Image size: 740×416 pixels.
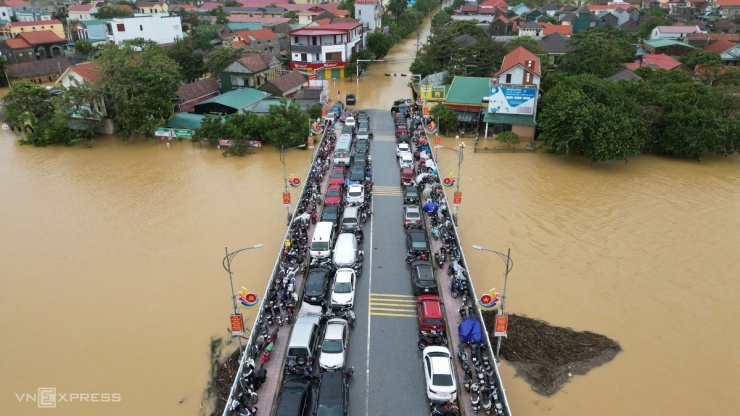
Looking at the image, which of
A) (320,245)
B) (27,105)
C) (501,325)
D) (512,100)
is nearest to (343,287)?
(320,245)

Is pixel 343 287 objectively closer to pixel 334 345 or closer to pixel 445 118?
pixel 334 345

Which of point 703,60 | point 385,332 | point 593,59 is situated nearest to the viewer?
point 385,332

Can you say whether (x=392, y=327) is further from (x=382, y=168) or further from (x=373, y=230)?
(x=382, y=168)

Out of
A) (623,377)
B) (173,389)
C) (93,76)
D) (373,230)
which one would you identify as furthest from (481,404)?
(93,76)

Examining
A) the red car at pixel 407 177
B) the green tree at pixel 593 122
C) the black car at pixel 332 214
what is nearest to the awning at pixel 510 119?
the green tree at pixel 593 122

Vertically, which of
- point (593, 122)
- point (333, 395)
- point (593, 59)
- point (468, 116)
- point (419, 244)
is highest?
point (593, 59)

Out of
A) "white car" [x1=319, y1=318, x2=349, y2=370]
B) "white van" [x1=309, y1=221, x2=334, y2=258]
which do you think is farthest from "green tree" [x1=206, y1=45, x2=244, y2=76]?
"white car" [x1=319, y1=318, x2=349, y2=370]

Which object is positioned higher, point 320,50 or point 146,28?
point 146,28

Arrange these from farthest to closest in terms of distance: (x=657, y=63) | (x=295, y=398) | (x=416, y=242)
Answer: (x=657, y=63)
(x=416, y=242)
(x=295, y=398)
